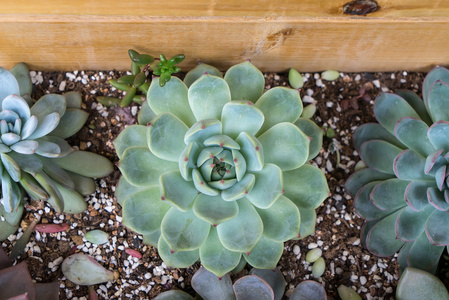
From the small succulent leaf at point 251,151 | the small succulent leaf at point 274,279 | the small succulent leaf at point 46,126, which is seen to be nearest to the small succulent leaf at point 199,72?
the small succulent leaf at point 251,151

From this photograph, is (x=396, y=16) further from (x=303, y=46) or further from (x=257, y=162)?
(x=257, y=162)

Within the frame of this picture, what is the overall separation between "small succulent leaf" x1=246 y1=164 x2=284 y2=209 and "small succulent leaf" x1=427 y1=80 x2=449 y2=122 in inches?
21.9

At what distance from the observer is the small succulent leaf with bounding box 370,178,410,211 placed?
4.44 feet

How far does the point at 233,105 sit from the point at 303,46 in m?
0.45

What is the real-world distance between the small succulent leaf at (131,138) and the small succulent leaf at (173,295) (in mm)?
439

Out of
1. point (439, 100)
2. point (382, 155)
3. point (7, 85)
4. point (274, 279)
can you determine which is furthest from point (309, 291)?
point (7, 85)

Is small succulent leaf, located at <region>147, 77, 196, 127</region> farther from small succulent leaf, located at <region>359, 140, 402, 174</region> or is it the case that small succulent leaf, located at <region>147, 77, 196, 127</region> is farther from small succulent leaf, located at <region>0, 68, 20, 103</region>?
small succulent leaf, located at <region>359, 140, 402, 174</region>

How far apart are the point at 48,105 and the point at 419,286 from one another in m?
1.21

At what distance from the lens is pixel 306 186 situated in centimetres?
125

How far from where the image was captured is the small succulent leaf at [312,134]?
51.2 inches

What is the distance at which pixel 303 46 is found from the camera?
146 cm

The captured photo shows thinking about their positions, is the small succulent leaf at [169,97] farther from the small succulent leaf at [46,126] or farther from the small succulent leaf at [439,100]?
the small succulent leaf at [439,100]

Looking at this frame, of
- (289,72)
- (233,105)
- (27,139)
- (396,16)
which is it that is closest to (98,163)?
(27,139)

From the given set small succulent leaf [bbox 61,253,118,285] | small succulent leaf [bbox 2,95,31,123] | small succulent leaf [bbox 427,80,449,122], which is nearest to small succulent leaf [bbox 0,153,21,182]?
small succulent leaf [bbox 2,95,31,123]
